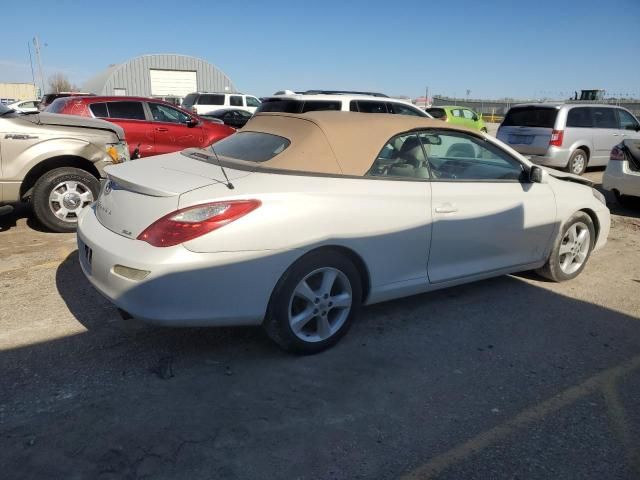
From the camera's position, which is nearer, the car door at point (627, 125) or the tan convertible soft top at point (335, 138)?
the tan convertible soft top at point (335, 138)

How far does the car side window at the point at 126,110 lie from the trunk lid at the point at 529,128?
7.76m

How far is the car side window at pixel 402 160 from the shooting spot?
3650mm

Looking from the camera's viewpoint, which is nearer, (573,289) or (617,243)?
(573,289)

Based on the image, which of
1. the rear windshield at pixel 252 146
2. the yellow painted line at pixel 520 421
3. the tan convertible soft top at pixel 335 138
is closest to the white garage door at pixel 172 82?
the rear windshield at pixel 252 146

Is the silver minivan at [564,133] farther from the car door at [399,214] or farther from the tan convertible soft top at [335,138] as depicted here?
the car door at [399,214]

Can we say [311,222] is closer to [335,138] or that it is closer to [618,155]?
[335,138]

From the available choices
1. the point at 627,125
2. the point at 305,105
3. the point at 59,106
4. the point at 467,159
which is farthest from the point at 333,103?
the point at 627,125

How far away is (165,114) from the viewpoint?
10.0 m

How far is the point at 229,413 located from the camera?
2.73 meters

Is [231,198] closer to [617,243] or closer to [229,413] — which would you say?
[229,413]

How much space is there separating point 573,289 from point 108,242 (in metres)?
3.96

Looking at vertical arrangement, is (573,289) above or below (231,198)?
below

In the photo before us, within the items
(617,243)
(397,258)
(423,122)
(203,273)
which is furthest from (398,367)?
(617,243)

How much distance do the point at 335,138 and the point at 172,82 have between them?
177 ft
